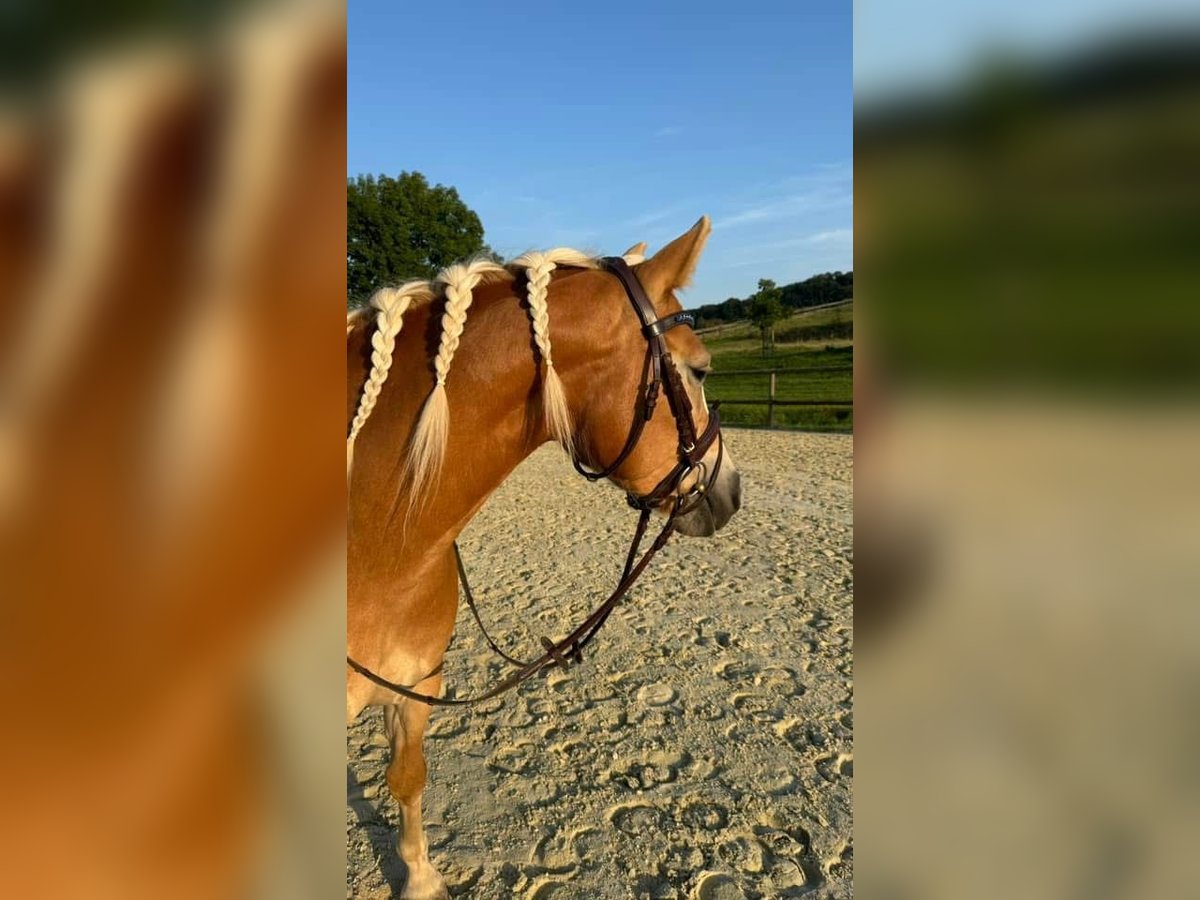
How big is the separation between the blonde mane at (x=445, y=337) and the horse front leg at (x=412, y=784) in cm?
93

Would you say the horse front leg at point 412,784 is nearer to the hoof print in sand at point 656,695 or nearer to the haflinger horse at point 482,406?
the haflinger horse at point 482,406

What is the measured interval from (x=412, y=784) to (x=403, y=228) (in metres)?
21.0

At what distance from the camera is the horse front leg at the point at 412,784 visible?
212cm

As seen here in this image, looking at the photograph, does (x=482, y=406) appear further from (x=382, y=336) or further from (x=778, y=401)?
(x=778, y=401)

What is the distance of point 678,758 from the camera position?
302 cm

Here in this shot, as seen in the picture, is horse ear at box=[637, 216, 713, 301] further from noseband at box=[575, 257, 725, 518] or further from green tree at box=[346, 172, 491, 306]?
green tree at box=[346, 172, 491, 306]
